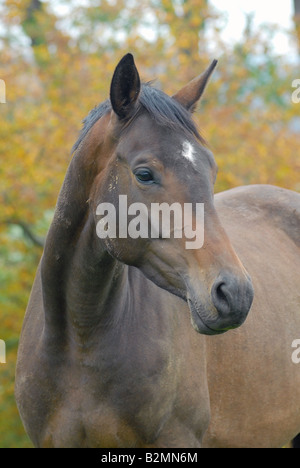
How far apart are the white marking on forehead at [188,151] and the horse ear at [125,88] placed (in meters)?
0.36

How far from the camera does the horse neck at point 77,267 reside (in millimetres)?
3162

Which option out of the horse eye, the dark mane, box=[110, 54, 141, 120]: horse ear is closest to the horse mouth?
the horse eye

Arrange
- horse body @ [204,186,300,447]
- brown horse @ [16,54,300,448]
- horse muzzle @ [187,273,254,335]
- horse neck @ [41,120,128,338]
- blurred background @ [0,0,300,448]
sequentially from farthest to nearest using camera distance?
blurred background @ [0,0,300,448] < horse body @ [204,186,300,447] < horse neck @ [41,120,128,338] < brown horse @ [16,54,300,448] < horse muzzle @ [187,273,254,335]

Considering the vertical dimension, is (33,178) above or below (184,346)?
above

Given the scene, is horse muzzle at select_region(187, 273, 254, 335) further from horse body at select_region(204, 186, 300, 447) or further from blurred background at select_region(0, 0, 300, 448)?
blurred background at select_region(0, 0, 300, 448)

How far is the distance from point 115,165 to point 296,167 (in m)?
6.68

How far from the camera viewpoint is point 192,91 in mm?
3318

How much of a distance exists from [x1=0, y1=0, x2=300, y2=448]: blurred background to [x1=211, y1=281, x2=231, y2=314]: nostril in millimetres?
6519

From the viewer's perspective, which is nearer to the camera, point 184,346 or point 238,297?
point 238,297

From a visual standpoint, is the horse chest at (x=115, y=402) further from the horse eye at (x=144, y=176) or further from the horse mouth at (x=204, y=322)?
the horse eye at (x=144, y=176)

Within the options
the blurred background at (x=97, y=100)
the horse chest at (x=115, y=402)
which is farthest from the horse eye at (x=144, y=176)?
the blurred background at (x=97, y=100)

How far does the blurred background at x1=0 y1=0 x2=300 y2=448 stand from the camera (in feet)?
29.8
